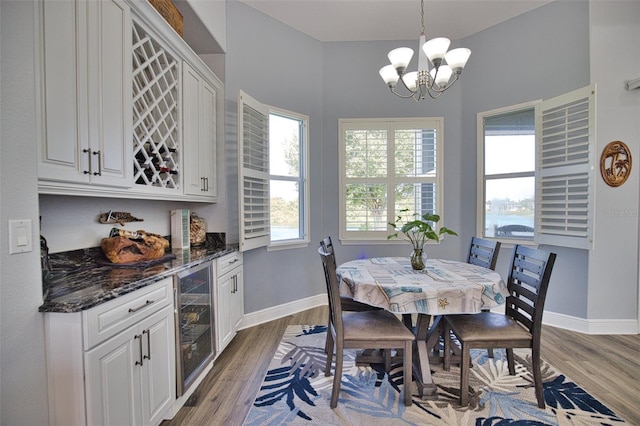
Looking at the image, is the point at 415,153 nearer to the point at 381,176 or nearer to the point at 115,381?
the point at 381,176

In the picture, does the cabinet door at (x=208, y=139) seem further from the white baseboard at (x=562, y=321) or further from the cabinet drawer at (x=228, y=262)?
the white baseboard at (x=562, y=321)

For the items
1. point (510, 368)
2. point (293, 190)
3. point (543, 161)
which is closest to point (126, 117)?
point (293, 190)

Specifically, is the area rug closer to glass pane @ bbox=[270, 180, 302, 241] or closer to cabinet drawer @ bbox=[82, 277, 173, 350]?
cabinet drawer @ bbox=[82, 277, 173, 350]

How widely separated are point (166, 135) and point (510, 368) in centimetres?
311

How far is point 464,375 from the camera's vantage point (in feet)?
6.08

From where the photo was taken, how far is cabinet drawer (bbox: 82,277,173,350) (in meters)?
1.20

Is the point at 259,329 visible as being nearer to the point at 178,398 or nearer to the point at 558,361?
the point at 178,398

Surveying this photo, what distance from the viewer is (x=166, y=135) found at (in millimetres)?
2205

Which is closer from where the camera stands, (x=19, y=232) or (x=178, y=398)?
(x=19, y=232)

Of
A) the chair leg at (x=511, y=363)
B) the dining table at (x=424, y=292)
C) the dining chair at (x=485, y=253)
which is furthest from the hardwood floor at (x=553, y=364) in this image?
the dining table at (x=424, y=292)

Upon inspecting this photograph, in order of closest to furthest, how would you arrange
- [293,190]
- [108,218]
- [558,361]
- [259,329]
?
1. [108,218]
2. [558,361]
3. [259,329]
4. [293,190]

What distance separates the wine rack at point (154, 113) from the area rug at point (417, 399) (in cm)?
171

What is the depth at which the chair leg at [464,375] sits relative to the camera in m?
1.84

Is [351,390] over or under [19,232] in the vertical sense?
under
